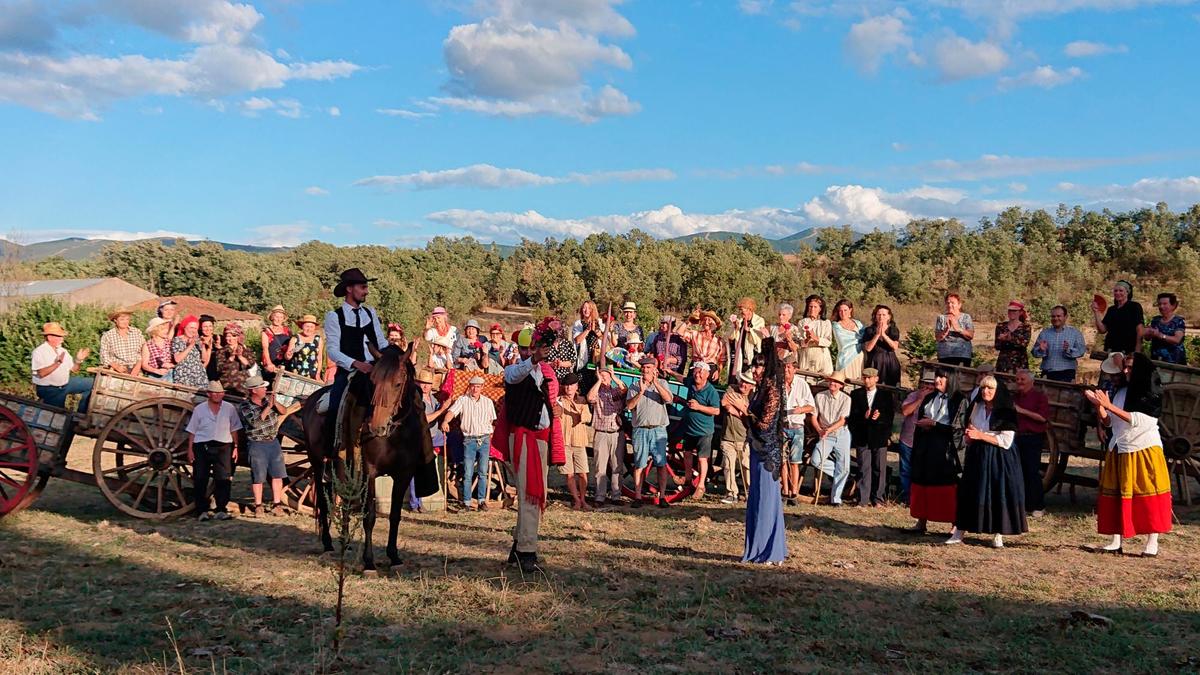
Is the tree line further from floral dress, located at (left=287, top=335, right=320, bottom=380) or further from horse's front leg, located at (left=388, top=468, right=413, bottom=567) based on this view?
horse's front leg, located at (left=388, top=468, right=413, bottom=567)

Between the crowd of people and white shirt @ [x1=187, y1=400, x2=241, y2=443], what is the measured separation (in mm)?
20

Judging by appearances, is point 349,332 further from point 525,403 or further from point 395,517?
point 525,403

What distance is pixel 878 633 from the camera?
6.08 meters

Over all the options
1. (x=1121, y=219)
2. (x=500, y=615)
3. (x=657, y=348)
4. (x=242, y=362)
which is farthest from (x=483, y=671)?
(x=1121, y=219)

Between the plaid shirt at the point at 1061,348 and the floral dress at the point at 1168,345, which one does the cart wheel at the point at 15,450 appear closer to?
the plaid shirt at the point at 1061,348

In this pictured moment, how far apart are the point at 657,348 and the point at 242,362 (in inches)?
210

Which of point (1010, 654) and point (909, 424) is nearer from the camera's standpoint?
point (1010, 654)

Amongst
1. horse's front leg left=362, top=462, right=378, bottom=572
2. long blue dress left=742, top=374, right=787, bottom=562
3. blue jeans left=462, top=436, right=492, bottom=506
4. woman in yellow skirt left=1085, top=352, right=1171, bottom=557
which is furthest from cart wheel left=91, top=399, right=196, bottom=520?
woman in yellow skirt left=1085, top=352, right=1171, bottom=557

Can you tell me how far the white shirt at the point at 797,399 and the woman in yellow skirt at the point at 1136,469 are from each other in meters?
3.25

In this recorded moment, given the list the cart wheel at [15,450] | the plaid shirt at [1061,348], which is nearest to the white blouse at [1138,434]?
the plaid shirt at [1061,348]

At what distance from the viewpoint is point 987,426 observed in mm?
8664

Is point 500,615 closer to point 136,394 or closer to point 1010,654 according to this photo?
point 1010,654

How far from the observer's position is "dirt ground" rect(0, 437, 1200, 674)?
18.0ft

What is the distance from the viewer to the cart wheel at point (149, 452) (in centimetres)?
951
